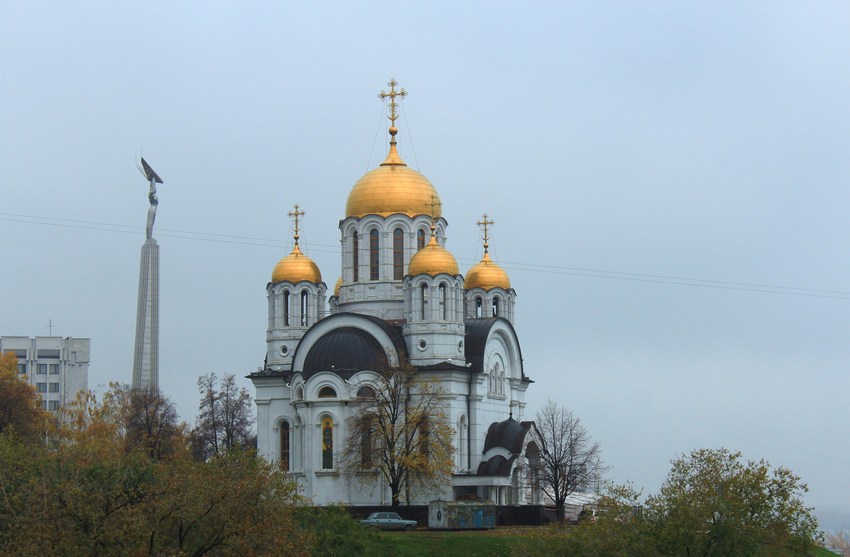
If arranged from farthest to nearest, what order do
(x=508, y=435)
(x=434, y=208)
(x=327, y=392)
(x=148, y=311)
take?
(x=148, y=311) < (x=434, y=208) < (x=508, y=435) < (x=327, y=392)

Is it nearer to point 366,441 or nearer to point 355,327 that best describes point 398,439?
point 366,441

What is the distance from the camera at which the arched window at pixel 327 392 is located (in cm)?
5025

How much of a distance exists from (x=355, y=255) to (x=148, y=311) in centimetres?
3567

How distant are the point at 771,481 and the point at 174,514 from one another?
1263 centimetres

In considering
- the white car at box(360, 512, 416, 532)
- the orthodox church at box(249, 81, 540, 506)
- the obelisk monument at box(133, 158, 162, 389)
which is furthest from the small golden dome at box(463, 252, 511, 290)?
the obelisk monument at box(133, 158, 162, 389)

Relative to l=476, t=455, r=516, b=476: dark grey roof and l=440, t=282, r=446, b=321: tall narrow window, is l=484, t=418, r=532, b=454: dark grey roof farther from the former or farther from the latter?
l=440, t=282, r=446, b=321: tall narrow window

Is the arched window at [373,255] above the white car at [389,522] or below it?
above

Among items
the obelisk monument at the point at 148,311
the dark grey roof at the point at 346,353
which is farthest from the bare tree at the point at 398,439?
the obelisk monument at the point at 148,311

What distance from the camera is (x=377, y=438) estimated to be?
1930 inches

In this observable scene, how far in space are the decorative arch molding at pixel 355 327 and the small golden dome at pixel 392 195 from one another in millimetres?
4252

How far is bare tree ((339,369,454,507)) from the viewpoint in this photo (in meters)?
48.6

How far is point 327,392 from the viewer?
50.4m

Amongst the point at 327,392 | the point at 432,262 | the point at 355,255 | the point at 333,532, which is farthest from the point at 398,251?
the point at 333,532

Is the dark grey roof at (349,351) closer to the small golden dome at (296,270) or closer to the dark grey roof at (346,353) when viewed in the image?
the dark grey roof at (346,353)
